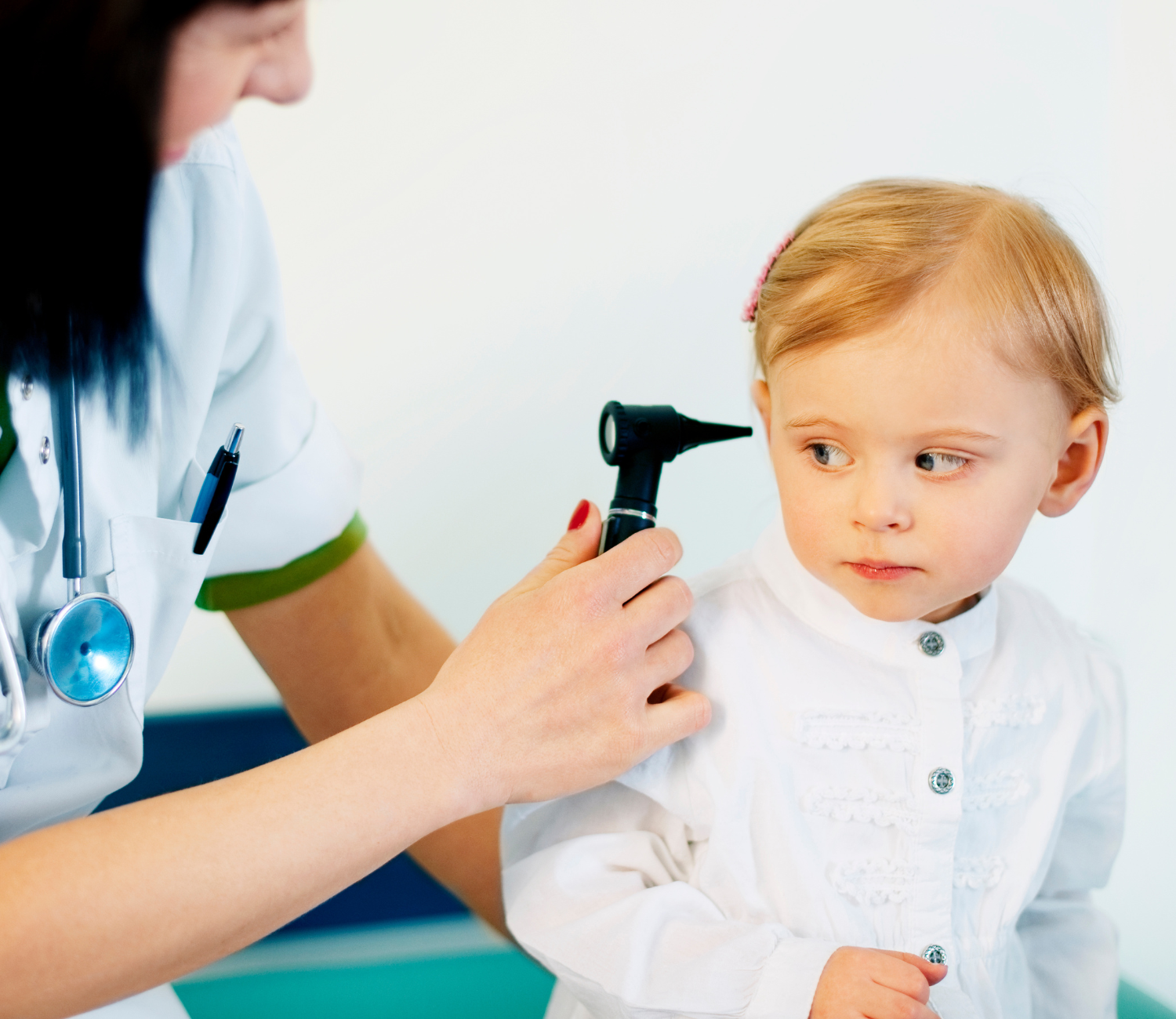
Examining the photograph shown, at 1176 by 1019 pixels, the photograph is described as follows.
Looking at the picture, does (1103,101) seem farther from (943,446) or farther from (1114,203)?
(943,446)

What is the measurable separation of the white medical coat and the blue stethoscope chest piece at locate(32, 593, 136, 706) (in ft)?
0.07

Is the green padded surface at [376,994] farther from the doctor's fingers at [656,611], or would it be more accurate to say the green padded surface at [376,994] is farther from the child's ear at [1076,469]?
the child's ear at [1076,469]

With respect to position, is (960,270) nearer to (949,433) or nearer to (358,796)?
(949,433)

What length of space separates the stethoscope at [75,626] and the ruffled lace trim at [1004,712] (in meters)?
0.54

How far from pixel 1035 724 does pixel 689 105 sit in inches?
26.4

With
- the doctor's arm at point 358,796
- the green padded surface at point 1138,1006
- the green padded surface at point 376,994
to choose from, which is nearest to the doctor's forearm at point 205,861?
the doctor's arm at point 358,796

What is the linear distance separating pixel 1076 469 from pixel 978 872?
0.28 m

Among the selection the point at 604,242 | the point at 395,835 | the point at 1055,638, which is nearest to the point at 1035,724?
the point at 1055,638

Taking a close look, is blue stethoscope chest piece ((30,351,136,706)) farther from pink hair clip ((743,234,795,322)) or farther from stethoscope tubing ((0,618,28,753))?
pink hair clip ((743,234,795,322))

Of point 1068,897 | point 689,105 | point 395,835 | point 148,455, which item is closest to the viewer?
point 395,835

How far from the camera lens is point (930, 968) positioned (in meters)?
0.63

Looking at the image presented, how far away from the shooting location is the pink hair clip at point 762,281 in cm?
73

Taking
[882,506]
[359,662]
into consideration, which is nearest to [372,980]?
[359,662]

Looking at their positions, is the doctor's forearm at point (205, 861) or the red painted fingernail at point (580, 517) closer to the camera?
the doctor's forearm at point (205, 861)
